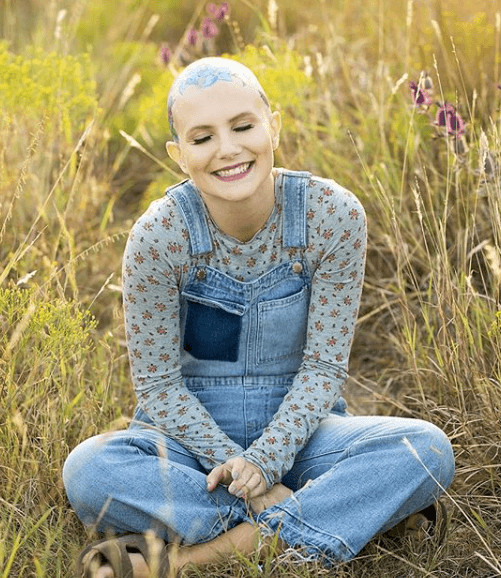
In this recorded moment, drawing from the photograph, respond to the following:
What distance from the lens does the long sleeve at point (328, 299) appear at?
7.66 feet

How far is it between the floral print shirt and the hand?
7cm

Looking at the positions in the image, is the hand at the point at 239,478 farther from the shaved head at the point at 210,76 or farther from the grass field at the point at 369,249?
the shaved head at the point at 210,76

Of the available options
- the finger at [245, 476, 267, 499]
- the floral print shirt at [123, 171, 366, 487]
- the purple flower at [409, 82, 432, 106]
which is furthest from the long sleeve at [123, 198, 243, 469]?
the purple flower at [409, 82, 432, 106]

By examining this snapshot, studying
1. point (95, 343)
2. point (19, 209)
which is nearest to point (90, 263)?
point (19, 209)

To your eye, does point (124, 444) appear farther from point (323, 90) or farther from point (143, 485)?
point (323, 90)

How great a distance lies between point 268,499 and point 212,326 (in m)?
0.44

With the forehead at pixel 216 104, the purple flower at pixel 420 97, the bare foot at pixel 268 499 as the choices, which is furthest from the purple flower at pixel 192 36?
the bare foot at pixel 268 499

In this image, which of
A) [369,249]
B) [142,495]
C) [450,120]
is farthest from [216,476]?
[369,249]

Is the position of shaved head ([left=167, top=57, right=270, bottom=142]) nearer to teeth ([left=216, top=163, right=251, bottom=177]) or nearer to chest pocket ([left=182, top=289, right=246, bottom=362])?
teeth ([left=216, top=163, right=251, bottom=177])

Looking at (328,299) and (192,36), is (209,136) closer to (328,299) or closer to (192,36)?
(328,299)

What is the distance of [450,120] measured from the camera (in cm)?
265

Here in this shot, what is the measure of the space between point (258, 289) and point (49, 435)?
65 centimetres

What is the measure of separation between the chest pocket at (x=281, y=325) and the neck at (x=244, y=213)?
18 cm

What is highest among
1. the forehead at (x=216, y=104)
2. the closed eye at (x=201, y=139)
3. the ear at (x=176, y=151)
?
the forehead at (x=216, y=104)
